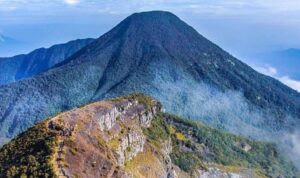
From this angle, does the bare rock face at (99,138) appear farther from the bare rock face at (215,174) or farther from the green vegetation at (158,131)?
the bare rock face at (215,174)

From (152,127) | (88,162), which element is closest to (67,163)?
(88,162)

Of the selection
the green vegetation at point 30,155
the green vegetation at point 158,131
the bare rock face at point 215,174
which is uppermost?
the green vegetation at point 30,155

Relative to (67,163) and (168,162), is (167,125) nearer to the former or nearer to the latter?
(168,162)

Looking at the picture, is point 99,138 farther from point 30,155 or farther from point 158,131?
point 158,131

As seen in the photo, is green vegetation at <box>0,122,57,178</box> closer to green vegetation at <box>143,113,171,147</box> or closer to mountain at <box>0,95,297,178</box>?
mountain at <box>0,95,297,178</box>

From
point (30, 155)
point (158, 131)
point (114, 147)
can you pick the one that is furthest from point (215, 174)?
point (30, 155)

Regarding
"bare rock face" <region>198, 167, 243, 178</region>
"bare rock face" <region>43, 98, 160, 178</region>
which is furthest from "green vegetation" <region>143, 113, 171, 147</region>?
"bare rock face" <region>198, 167, 243, 178</region>

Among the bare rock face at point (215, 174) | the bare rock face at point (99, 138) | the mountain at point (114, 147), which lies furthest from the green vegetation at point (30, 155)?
the bare rock face at point (215, 174)
